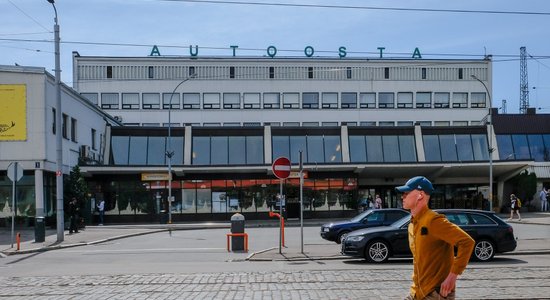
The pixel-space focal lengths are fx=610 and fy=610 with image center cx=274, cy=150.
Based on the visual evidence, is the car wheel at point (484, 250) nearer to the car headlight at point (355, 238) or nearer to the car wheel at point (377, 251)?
the car wheel at point (377, 251)

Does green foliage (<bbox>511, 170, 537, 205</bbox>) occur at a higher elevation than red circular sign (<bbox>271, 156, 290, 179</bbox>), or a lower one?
lower

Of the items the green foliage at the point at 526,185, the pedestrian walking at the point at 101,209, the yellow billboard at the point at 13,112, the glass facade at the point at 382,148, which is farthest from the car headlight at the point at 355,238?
the green foliage at the point at 526,185

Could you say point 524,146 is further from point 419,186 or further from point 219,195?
point 419,186

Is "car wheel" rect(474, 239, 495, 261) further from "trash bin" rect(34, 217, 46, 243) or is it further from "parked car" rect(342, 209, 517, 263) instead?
"trash bin" rect(34, 217, 46, 243)

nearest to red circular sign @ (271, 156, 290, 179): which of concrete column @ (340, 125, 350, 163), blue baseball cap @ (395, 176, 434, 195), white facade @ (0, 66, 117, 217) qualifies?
blue baseball cap @ (395, 176, 434, 195)

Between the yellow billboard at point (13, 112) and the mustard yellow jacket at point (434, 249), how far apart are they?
106 ft

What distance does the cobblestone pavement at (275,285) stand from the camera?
10664 mm

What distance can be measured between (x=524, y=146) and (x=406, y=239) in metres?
43.0

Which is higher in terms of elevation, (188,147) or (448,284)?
(188,147)

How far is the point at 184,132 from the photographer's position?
47719 mm

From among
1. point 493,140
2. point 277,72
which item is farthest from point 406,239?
point 277,72

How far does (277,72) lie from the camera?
69500mm

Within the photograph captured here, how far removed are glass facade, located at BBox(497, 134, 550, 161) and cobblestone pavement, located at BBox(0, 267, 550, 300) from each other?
42.2m

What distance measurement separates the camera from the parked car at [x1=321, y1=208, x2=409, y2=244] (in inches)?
837
